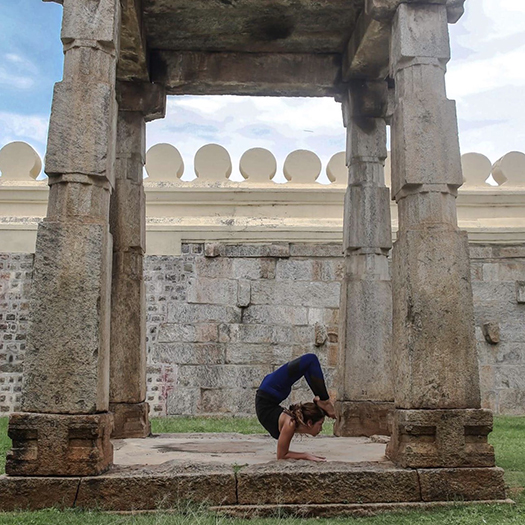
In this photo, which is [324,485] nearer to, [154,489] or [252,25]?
[154,489]

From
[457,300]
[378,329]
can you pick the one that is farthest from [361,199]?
[457,300]

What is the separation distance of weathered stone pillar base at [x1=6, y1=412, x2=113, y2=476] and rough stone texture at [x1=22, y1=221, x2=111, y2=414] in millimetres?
86

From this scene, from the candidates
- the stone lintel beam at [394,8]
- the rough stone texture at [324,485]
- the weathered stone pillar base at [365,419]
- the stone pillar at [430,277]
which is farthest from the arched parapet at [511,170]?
the rough stone texture at [324,485]

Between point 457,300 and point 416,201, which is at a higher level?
point 416,201

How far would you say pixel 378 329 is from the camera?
7.44 metres

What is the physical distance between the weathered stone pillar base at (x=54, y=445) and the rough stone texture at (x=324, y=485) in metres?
1.08

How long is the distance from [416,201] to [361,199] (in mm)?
2287

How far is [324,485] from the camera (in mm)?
4785

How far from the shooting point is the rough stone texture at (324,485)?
15.6 feet

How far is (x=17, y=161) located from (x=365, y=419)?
7091mm

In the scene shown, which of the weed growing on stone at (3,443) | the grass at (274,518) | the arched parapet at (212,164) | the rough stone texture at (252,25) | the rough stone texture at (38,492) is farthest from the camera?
the arched parapet at (212,164)

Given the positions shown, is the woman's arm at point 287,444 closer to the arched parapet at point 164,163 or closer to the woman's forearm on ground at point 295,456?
the woman's forearm on ground at point 295,456

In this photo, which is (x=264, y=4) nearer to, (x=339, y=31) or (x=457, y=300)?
(x=339, y=31)

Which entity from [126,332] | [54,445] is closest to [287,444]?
[54,445]
